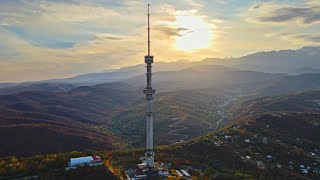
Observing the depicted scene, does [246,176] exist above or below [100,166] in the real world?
below

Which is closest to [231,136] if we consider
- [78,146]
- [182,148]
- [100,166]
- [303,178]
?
[182,148]

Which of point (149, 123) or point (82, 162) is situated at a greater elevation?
point (149, 123)

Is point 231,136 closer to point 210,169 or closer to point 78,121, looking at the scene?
point 210,169

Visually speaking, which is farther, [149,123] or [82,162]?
[149,123]

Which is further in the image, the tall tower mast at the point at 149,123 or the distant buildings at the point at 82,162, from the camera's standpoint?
the tall tower mast at the point at 149,123

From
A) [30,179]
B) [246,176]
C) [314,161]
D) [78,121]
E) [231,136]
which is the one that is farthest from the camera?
[78,121]

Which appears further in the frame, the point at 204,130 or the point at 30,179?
the point at 204,130

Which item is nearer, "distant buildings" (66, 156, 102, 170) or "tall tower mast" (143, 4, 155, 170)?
"distant buildings" (66, 156, 102, 170)

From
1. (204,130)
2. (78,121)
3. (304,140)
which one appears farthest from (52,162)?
(78,121)

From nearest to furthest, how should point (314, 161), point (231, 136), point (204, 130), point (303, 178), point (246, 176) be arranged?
point (246, 176) → point (303, 178) → point (314, 161) → point (231, 136) → point (204, 130)
